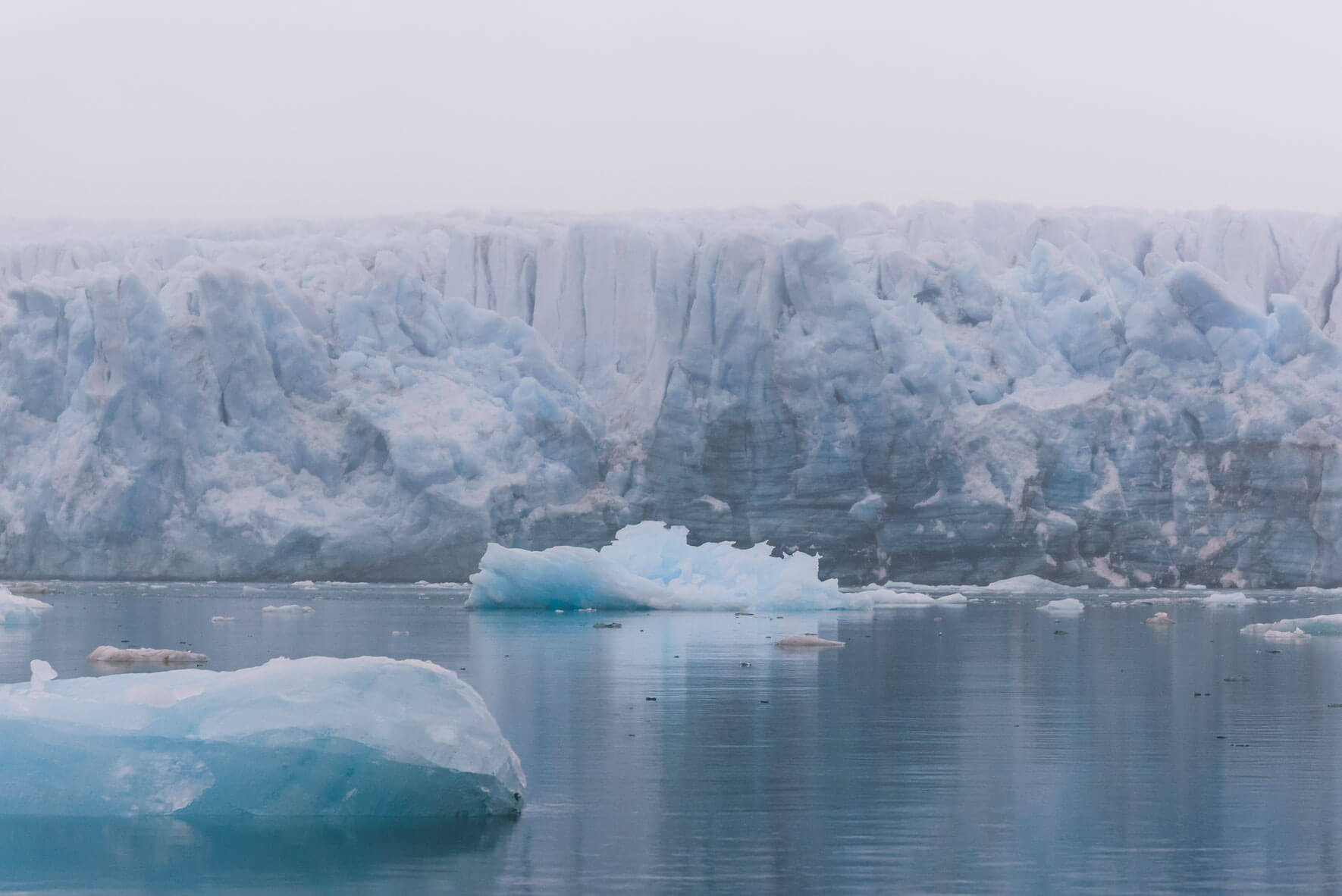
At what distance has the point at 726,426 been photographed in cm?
4172

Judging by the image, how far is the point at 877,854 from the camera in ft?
24.7

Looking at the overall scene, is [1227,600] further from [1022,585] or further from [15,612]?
[15,612]

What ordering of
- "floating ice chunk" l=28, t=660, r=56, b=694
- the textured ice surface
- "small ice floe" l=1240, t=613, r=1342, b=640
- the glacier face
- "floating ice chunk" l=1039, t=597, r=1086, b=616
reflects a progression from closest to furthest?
the textured ice surface, "floating ice chunk" l=28, t=660, r=56, b=694, "small ice floe" l=1240, t=613, r=1342, b=640, "floating ice chunk" l=1039, t=597, r=1086, b=616, the glacier face

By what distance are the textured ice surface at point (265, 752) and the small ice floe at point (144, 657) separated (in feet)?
29.9

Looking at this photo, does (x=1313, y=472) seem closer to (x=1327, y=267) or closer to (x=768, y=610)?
(x=1327, y=267)

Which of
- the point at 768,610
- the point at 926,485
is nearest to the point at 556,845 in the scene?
the point at 768,610

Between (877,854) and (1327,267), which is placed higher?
(1327,267)

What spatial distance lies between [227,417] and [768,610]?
15.1 m

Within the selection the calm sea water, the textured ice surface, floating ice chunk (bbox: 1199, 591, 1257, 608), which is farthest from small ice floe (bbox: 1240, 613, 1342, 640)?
the textured ice surface

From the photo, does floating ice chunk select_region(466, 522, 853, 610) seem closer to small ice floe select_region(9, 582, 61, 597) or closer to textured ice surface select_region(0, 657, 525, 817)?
small ice floe select_region(9, 582, 61, 597)

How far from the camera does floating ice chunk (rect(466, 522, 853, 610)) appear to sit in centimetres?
3319

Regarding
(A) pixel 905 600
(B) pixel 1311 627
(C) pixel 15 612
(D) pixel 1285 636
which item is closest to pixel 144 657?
(C) pixel 15 612

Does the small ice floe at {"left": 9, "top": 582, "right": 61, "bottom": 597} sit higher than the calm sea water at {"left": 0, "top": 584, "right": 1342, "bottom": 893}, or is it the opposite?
the calm sea water at {"left": 0, "top": 584, "right": 1342, "bottom": 893}

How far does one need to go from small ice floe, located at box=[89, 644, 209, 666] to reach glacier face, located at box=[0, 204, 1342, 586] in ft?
75.8
